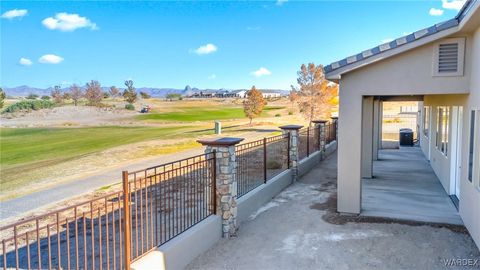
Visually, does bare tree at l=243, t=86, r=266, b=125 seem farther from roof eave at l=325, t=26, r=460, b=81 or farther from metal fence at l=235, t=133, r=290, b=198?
roof eave at l=325, t=26, r=460, b=81

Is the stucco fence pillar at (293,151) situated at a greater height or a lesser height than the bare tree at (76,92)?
lesser

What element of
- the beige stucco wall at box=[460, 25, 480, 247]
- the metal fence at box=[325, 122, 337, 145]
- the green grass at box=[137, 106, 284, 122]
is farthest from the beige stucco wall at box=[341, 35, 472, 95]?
the green grass at box=[137, 106, 284, 122]

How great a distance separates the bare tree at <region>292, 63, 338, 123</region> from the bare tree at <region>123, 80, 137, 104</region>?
62.5m

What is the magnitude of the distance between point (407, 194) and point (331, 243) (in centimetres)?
436

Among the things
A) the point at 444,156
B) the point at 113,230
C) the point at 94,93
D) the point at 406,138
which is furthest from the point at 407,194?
the point at 94,93

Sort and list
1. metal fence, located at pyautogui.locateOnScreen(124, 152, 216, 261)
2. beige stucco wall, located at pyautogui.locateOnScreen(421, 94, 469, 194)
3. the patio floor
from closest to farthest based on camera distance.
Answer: metal fence, located at pyautogui.locateOnScreen(124, 152, 216, 261), the patio floor, beige stucco wall, located at pyautogui.locateOnScreen(421, 94, 469, 194)

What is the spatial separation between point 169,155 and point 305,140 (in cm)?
738

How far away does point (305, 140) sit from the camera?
1480 centimetres

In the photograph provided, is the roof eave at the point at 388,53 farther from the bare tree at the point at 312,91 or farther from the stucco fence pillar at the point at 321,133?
the bare tree at the point at 312,91

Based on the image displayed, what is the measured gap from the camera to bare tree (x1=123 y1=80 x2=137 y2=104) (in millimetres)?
88188

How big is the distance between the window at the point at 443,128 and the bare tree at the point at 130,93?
8168 cm

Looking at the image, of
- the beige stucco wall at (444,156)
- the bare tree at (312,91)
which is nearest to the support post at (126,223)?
the beige stucco wall at (444,156)

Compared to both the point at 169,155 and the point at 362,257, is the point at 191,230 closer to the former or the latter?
the point at 362,257

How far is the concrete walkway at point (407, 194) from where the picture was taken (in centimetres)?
799
